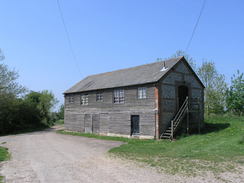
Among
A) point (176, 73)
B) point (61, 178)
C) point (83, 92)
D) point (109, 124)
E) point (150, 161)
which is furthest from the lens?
point (83, 92)

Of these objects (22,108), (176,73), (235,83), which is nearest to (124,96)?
(176,73)

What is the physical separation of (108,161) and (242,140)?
8320 millimetres

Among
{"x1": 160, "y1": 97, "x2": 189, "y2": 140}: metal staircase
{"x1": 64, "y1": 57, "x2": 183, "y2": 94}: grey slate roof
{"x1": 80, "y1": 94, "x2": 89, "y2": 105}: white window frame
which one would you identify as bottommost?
{"x1": 160, "y1": 97, "x2": 189, "y2": 140}: metal staircase

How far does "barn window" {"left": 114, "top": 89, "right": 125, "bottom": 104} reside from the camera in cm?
2122

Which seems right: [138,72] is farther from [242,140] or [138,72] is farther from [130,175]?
[130,175]

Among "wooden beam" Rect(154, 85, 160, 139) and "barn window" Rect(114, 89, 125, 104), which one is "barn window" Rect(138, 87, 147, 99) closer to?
"wooden beam" Rect(154, 85, 160, 139)

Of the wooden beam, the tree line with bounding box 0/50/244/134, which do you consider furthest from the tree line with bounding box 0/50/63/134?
the wooden beam

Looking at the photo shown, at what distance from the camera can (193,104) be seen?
68.5ft

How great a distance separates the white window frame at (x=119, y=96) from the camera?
2120cm

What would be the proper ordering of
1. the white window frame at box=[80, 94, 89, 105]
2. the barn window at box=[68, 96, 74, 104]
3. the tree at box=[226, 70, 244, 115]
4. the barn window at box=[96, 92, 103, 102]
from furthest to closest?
the barn window at box=[68, 96, 74, 104] → the white window frame at box=[80, 94, 89, 105] → the barn window at box=[96, 92, 103, 102] → the tree at box=[226, 70, 244, 115]

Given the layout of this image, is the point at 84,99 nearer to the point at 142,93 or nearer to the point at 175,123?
the point at 142,93

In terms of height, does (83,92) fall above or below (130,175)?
above

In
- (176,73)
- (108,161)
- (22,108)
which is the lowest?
(108,161)

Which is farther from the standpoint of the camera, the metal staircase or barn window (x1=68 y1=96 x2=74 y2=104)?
barn window (x1=68 y1=96 x2=74 y2=104)
